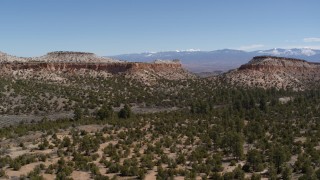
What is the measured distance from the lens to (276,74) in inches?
4695

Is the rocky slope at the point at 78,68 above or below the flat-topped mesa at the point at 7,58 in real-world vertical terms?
below

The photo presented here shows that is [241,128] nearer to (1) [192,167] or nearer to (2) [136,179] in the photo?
(1) [192,167]

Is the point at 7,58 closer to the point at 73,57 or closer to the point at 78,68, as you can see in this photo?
the point at 73,57

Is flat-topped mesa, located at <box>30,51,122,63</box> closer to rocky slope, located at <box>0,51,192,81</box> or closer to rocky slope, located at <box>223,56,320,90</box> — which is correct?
rocky slope, located at <box>0,51,192,81</box>

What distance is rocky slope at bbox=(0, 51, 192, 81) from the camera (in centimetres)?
9925

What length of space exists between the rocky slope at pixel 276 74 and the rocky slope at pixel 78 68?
15.8 meters

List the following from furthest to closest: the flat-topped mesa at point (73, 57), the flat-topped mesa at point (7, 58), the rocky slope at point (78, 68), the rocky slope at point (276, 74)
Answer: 1. the flat-topped mesa at point (73, 57)
2. the rocky slope at point (276, 74)
3. the flat-topped mesa at point (7, 58)
4. the rocky slope at point (78, 68)

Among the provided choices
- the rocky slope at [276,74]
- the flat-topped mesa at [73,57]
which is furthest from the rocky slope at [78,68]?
the rocky slope at [276,74]

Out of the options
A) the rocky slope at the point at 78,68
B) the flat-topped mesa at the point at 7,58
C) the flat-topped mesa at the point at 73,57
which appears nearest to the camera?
the rocky slope at the point at 78,68

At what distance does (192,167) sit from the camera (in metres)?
31.8

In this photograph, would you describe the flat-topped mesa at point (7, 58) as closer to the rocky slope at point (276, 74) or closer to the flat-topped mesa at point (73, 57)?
the flat-topped mesa at point (73, 57)

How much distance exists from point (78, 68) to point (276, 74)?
5267 centimetres

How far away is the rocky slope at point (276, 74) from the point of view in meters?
112

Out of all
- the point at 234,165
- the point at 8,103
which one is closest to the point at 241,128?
the point at 234,165
